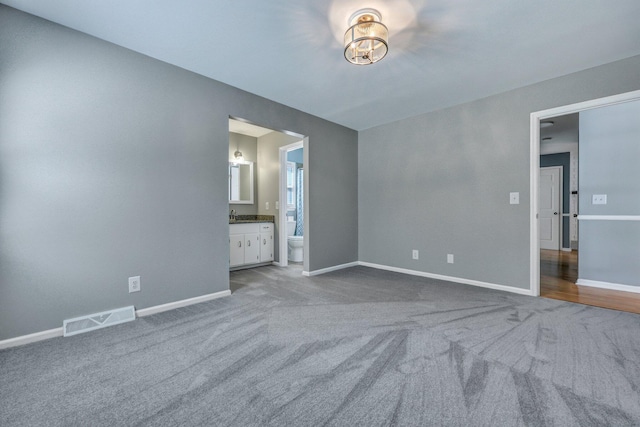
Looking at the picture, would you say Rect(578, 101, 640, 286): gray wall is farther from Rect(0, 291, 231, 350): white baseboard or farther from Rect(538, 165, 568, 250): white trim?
Rect(0, 291, 231, 350): white baseboard

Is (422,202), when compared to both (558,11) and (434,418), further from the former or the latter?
(434,418)

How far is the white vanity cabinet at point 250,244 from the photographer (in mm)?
4191

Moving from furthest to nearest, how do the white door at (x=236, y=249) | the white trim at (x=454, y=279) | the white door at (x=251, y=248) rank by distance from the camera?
the white door at (x=251, y=248)
the white door at (x=236, y=249)
the white trim at (x=454, y=279)

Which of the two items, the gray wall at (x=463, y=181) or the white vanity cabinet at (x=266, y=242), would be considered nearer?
the gray wall at (x=463, y=181)

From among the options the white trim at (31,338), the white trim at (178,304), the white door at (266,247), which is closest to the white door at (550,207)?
the white door at (266,247)

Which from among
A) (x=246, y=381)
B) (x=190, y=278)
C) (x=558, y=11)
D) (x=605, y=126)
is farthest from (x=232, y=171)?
(x=605, y=126)

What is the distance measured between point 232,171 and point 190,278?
8.42 feet

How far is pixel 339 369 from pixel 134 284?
1901 millimetres

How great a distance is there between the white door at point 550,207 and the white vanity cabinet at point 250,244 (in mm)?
6585

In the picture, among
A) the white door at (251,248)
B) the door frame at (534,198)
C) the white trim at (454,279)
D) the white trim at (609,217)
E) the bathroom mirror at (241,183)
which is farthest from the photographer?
the bathroom mirror at (241,183)

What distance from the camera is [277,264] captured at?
185 inches

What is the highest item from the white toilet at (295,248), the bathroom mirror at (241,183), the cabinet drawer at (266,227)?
the bathroom mirror at (241,183)

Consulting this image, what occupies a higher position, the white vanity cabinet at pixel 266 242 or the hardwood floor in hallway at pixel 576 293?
the white vanity cabinet at pixel 266 242

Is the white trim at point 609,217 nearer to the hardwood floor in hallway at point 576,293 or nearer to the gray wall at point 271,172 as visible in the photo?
the hardwood floor in hallway at point 576,293
